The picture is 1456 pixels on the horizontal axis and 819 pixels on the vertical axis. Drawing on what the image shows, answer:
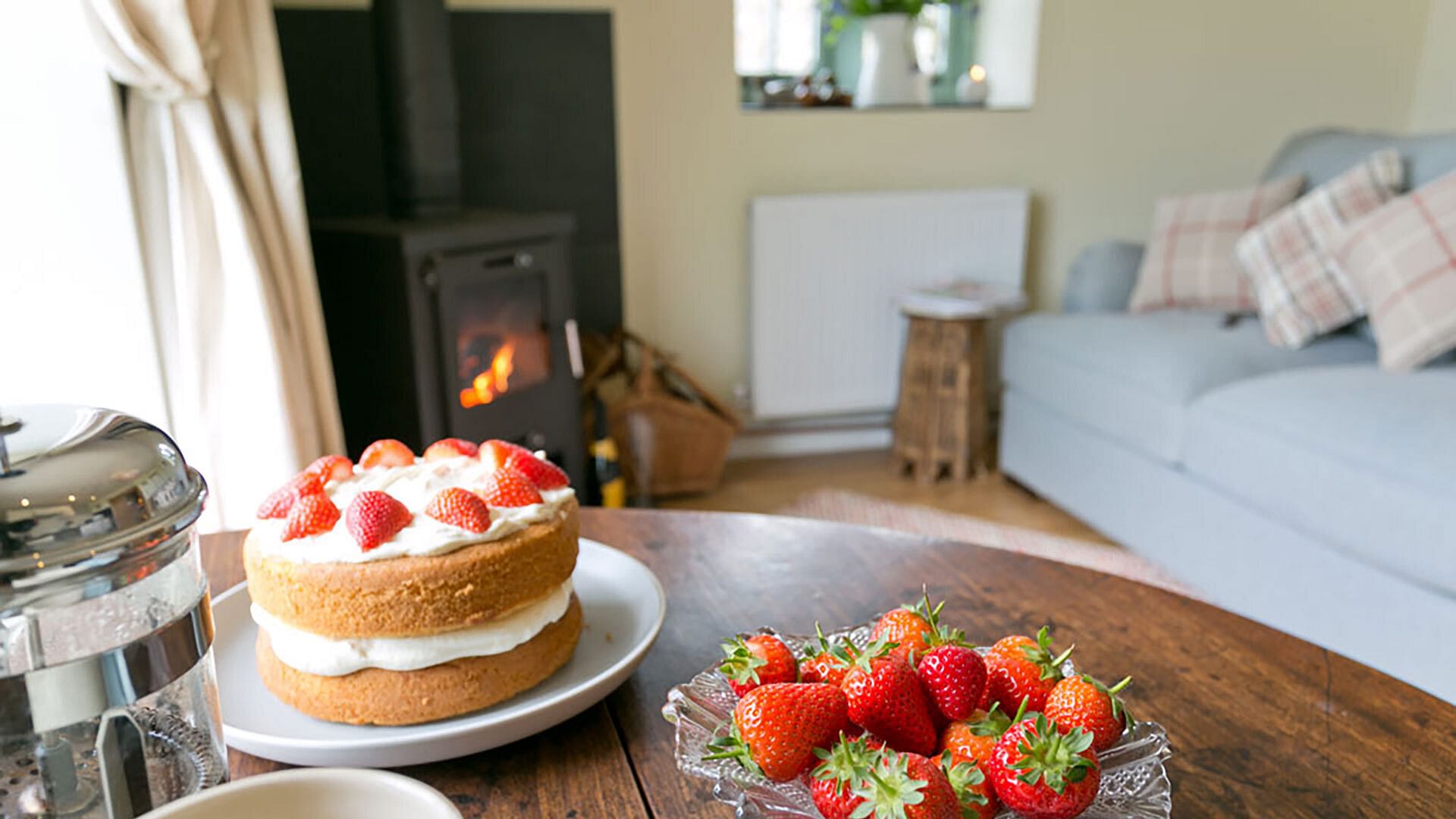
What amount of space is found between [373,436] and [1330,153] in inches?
102

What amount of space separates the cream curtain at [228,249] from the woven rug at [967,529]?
3.96ft

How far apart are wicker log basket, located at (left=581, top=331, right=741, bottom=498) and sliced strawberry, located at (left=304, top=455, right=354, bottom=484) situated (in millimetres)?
1854

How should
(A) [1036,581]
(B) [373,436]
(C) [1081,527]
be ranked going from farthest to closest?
(C) [1081,527] → (B) [373,436] → (A) [1036,581]

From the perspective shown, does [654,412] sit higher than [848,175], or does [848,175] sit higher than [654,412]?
[848,175]

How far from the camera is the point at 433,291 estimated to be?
2191 mm

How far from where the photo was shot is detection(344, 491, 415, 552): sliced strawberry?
78 centimetres

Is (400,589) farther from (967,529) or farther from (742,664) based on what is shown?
(967,529)

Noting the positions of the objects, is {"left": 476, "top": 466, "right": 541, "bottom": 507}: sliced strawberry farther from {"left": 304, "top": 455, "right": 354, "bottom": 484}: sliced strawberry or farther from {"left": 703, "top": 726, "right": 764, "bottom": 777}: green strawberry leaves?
{"left": 703, "top": 726, "right": 764, "bottom": 777}: green strawberry leaves

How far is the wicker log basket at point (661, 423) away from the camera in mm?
2865

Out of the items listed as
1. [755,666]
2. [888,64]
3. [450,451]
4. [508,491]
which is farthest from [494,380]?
[755,666]

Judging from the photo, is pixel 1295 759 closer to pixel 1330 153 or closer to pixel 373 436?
pixel 373 436

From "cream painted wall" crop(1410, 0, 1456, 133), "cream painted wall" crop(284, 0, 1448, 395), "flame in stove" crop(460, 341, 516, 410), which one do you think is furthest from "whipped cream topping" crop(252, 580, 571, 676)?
"cream painted wall" crop(1410, 0, 1456, 133)

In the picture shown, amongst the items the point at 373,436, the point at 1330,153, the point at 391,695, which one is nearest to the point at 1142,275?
the point at 1330,153

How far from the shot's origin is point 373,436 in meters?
2.42
